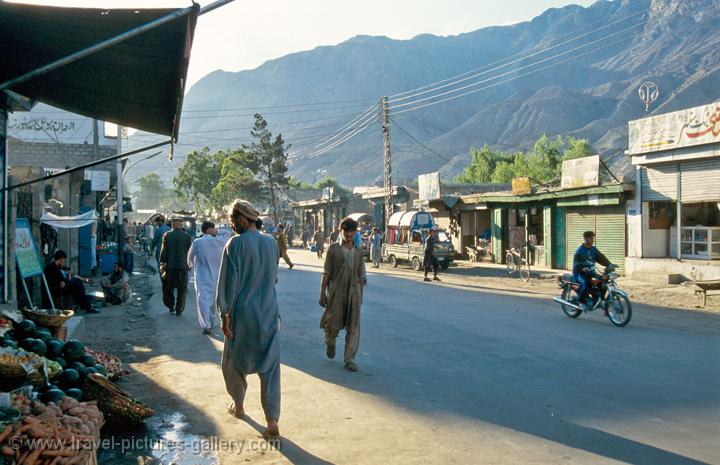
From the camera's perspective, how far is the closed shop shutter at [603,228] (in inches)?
867

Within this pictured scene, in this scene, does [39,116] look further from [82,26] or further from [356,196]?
[82,26]

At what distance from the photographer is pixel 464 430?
5.01 meters

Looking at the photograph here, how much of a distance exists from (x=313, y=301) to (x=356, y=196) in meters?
38.4

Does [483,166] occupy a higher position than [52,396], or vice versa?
[483,166]

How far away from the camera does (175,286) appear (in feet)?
38.2

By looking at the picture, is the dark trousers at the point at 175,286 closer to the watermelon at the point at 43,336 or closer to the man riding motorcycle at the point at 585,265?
the watermelon at the point at 43,336

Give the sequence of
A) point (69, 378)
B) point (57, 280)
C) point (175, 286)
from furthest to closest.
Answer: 1. point (175, 286)
2. point (57, 280)
3. point (69, 378)

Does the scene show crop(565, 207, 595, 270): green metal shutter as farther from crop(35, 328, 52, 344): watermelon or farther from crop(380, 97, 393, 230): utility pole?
crop(35, 328, 52, 344): watermelon

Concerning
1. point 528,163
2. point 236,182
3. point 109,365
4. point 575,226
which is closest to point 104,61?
point 109,365

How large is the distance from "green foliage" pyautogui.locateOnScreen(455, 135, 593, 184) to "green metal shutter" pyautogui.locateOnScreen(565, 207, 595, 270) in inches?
1721

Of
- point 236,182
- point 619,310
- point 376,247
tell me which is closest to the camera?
point 619,310

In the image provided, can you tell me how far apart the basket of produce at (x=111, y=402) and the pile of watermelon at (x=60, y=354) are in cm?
10

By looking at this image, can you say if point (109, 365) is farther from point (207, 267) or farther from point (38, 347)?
point (207, 267)

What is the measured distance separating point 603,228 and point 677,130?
5.26m
